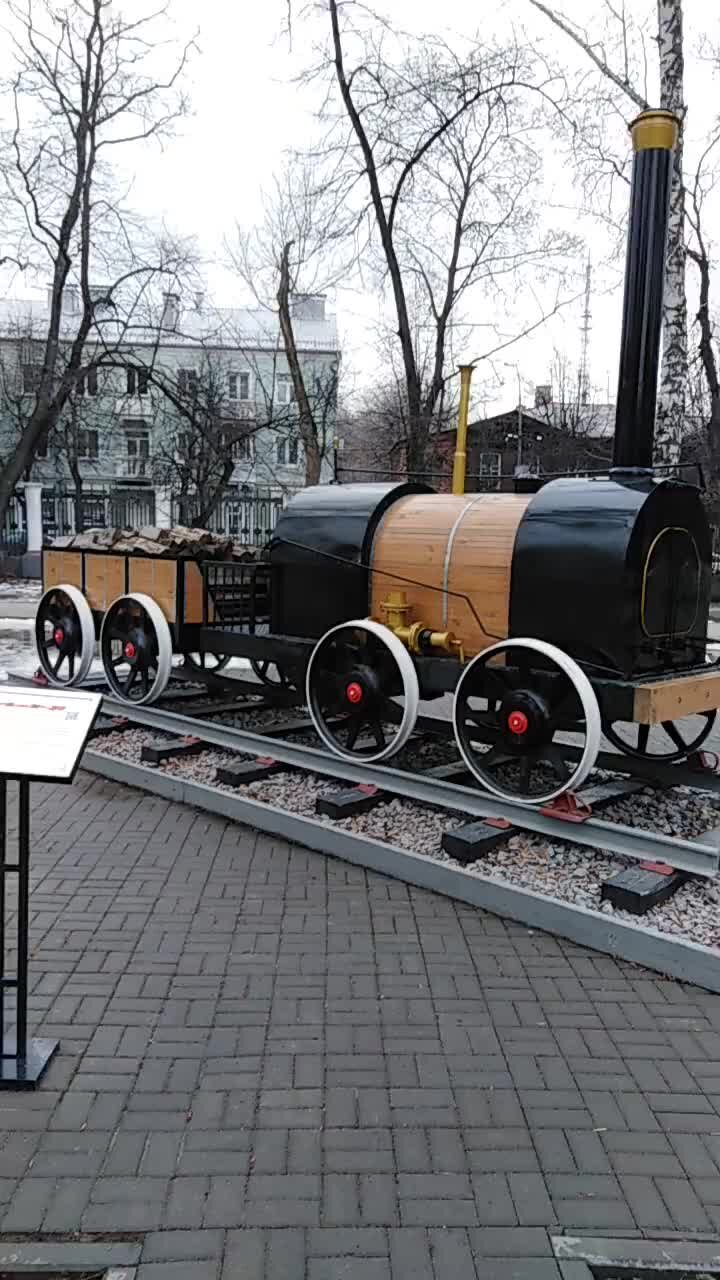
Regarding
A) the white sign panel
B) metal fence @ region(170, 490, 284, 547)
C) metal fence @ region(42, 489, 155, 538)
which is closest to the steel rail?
the white sign panel

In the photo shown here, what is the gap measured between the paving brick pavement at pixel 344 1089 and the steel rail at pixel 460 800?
76 cm

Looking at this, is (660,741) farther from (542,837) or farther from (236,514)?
(236,514)

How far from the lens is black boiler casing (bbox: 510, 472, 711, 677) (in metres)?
5.22

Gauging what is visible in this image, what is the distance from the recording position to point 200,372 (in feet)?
128

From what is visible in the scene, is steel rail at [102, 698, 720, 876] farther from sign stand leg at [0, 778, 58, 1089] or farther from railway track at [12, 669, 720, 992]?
sign stand leg at [0, 778, 58, 1089]

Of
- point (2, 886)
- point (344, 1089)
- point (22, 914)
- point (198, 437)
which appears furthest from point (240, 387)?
point (344, 1089)

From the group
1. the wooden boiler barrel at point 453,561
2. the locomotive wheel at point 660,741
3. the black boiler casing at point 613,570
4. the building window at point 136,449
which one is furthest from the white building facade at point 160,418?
the black boiler casing at point 613,570

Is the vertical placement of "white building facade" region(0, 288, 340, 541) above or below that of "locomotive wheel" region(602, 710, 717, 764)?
above

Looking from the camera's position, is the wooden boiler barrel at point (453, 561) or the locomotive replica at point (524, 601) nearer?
the locomotive replica at point (524, 601)

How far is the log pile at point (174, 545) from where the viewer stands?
806 centimetres

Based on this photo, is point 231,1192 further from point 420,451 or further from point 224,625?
point 420,451

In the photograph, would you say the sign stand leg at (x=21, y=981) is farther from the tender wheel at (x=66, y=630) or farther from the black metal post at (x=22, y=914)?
the tender wheel at (x=66, y=630)

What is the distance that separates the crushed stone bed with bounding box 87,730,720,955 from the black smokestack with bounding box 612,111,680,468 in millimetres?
2153

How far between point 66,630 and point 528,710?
5.16m
